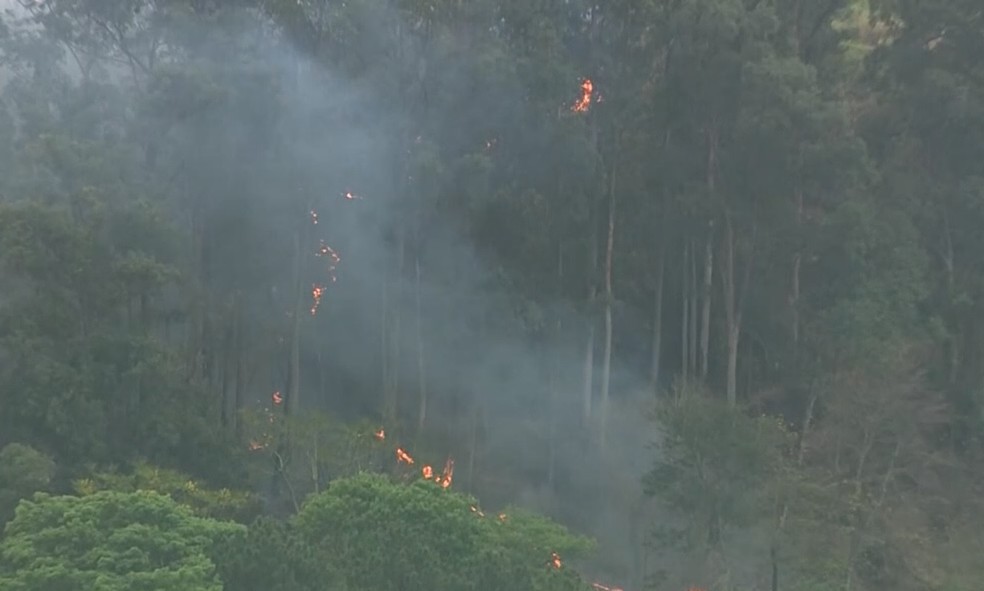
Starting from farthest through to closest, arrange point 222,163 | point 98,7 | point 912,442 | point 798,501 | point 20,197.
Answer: point 98,7, point 222,163, point 20,197, point 912,442, point 798,501

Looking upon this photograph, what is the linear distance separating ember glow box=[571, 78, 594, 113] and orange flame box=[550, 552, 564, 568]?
30.2 ft

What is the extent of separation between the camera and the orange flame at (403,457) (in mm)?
20578

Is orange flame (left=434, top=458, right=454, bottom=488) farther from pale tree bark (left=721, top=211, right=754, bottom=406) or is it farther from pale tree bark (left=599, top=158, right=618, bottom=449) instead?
pale tree bark (left=721, top=211, right=754, bottom=406)

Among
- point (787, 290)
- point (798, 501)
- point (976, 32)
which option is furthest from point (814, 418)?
point (976, 32)

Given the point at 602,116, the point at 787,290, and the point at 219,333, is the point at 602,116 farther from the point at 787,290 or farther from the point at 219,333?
the point at 219,333

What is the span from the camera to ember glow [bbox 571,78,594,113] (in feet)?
72.2

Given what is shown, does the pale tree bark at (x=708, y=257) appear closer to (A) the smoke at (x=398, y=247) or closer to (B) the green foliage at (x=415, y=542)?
(A) the smoke at (x=398, y=247)

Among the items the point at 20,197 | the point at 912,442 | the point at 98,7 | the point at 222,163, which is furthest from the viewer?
the point at 98,7

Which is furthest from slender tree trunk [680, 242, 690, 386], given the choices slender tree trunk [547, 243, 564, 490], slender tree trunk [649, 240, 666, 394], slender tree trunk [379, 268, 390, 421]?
slender tree trunk [379, 268, 390, 421]

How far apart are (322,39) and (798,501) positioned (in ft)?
35.5

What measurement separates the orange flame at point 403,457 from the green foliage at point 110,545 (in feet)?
24.2

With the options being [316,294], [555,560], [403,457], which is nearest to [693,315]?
[403,457]

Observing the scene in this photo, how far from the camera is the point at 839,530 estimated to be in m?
17.0

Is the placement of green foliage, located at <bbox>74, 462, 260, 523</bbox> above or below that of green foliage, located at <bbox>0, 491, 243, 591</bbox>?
below
